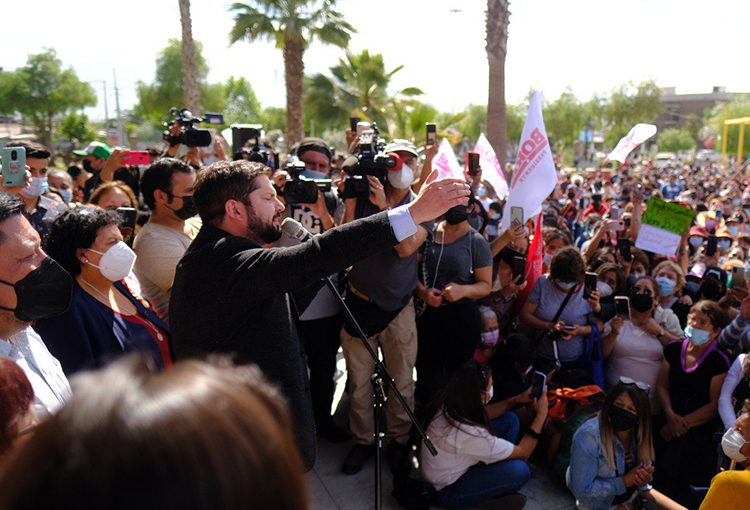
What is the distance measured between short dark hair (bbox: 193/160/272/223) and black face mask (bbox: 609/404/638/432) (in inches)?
97.7

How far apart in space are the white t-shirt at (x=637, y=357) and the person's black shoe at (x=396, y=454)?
68.0 inches

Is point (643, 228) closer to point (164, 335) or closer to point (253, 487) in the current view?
point (164, 335)

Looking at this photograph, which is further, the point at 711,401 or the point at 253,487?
the point at 711,401

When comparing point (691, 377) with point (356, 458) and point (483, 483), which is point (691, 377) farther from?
point (356, 458)

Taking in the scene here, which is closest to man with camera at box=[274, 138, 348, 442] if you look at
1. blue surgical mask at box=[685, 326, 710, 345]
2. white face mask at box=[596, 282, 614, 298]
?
white face mask at box=[596, 282, 614, 298]

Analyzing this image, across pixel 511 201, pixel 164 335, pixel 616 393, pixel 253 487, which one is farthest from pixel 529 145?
pixel 253 487

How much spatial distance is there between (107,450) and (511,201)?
4.47 meters

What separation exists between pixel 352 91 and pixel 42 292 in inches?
885

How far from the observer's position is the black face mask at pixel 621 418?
3213 mm

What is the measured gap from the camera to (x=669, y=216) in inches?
213

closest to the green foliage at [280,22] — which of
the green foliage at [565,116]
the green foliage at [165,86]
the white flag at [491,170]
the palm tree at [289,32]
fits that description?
the palm tree at [289,32]

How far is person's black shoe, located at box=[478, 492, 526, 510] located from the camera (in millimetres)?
3262

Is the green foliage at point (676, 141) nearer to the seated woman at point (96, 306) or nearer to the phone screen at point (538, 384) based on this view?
the phone screen at point (538, 384)

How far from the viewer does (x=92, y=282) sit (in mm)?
2594
